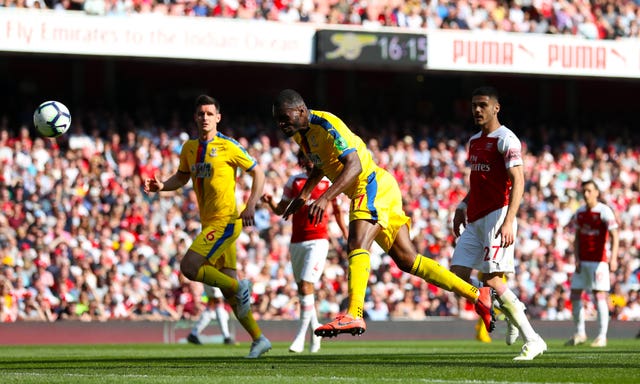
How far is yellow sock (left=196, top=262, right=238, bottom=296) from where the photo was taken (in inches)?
464

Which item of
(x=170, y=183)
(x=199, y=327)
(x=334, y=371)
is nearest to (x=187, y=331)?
(x=199, y=327)

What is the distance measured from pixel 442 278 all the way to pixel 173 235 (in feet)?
41.8

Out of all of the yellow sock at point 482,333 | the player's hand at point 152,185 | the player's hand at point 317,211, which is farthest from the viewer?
the yellow sock at point 482,333

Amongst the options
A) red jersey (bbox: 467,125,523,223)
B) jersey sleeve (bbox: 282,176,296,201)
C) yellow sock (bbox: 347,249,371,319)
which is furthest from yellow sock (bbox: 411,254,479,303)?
jersey sleeve (bbox: 282,176,296,201)

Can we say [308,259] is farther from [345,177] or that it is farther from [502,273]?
[345,177]

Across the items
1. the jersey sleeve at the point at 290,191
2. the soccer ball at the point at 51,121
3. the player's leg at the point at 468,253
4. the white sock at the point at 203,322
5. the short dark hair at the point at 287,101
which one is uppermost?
the soccer ball at the point at 51,121

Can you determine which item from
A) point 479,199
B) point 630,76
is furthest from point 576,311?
point 630,76

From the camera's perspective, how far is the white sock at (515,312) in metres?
10.2

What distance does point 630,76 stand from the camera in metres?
29.6

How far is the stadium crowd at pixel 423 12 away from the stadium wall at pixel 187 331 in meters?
8.12

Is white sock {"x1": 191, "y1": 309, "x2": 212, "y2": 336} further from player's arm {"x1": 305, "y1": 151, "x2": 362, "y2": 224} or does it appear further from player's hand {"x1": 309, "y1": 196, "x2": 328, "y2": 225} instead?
player's hand {"x1": 309, "y1": 196, "x2": 328, "y2": 225}

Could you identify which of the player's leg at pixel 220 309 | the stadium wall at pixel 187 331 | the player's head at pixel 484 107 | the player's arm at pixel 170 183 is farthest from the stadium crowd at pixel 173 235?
the player's head at pixel 484 107

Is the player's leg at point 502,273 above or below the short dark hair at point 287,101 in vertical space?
below

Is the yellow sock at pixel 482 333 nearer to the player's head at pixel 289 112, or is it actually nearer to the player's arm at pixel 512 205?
the player's arm at pixel 512 205
